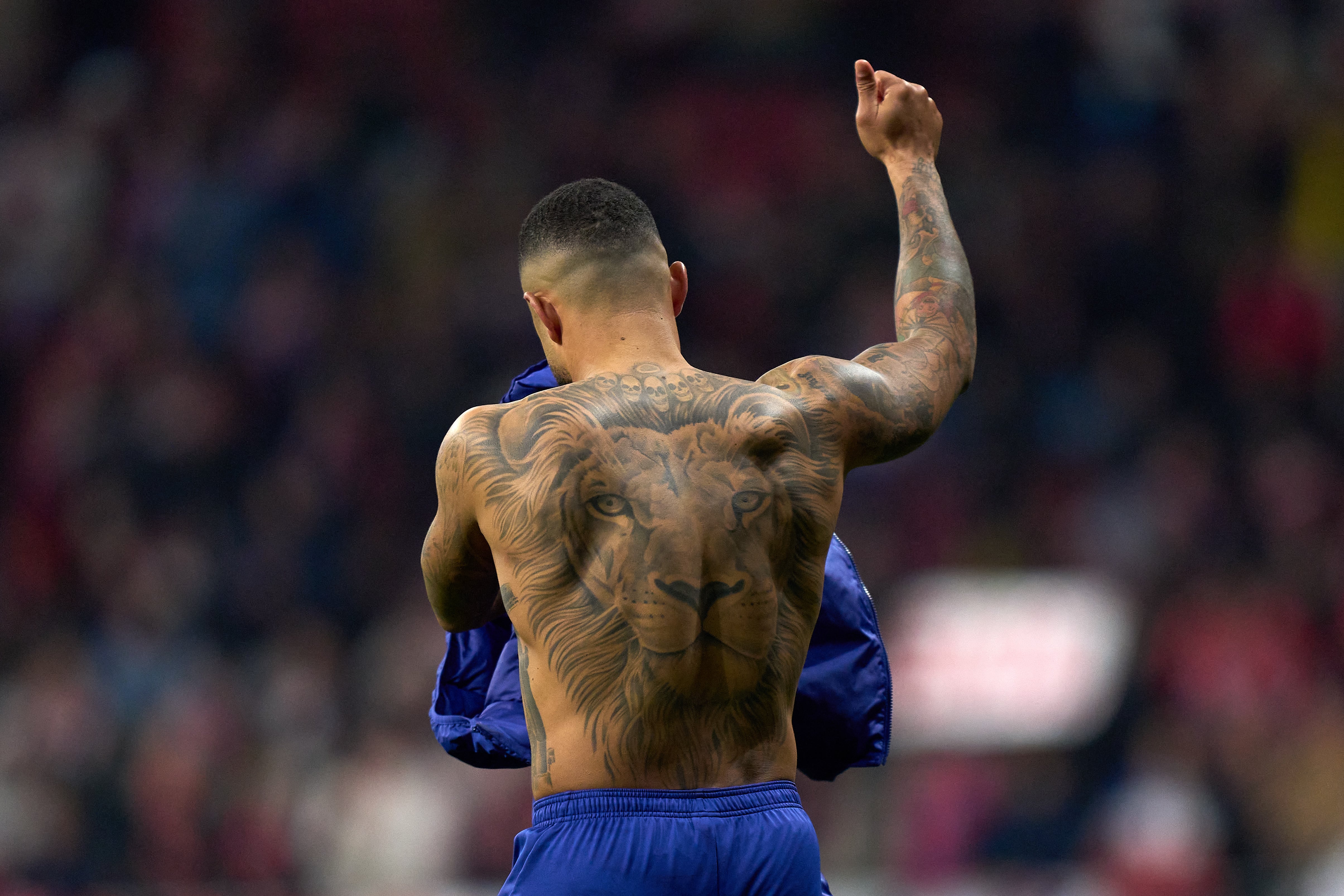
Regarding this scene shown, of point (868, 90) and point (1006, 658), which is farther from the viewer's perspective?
point (1006, 658)

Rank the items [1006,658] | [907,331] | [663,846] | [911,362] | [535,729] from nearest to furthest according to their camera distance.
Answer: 1. [663,846]
2. [535,729]
3. [911,362]
4. [907,331]
5. [1006,658]

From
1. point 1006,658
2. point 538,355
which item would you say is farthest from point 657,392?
point 538,355

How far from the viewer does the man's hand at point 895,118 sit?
3.32 m

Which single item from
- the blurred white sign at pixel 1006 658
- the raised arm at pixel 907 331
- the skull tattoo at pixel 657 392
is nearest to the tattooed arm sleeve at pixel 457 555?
the skull tattoo at pixel 657 392

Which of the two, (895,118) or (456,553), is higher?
(895,118)

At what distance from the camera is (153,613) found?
9398mm

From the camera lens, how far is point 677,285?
301 centimetres

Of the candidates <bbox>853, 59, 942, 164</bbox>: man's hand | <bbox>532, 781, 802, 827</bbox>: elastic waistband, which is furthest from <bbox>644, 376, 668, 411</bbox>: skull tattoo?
<bbox>853, 59, 942, 164</bbox>: man's hand

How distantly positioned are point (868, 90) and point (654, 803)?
1.46 m

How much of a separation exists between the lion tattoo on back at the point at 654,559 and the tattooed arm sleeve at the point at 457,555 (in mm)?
42

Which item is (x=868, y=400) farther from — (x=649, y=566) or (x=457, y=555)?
(x=457, y=555)

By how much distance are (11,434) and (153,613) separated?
182 centimetres

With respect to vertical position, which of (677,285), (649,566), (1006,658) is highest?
(677,285)

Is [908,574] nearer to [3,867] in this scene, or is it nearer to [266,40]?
[3,867]
